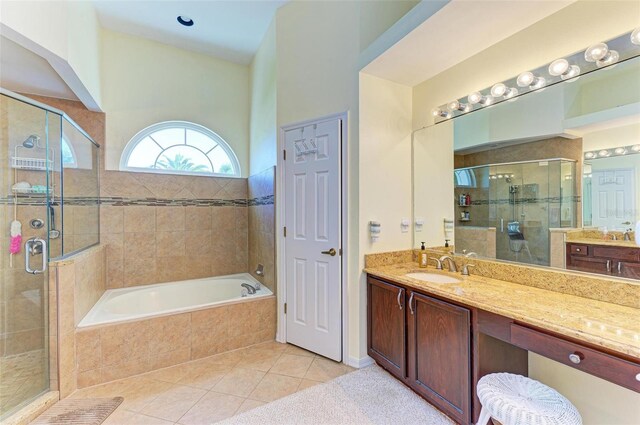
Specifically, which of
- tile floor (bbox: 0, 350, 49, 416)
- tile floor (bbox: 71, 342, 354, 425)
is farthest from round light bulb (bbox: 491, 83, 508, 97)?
tile floor (bbox: 0, 350, 49, 416)

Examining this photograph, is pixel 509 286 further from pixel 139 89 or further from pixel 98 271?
pixel 139 89

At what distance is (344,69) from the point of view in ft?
7.88

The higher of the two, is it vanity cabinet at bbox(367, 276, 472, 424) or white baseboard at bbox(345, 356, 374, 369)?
vanity cabinet at bbox(367, 276, 472, 424)

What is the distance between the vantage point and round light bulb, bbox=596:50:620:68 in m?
1.44

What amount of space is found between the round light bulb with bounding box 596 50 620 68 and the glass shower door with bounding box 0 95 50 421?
3794 millimetres

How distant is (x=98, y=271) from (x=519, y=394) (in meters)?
3.60

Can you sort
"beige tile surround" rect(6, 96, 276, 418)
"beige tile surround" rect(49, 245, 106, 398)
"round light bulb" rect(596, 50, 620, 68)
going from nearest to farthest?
"round light bulb" rect(596, 50, 620, 68)
"beige tile surround" rect(49, 245, 106, 398)
"beige tile surround" rect(6, 96, 276, 418)

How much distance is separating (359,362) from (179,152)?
3.35m

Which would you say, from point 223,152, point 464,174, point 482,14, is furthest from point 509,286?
point 223,152

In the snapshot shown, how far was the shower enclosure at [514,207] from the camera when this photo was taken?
5.56ft

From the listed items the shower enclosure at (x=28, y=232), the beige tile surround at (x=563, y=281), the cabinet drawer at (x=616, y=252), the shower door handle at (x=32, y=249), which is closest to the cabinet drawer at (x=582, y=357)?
the beige tile surround at (x=563, y=281)

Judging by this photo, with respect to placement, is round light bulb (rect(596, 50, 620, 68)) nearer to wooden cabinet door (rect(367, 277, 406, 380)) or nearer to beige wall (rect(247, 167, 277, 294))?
wooden cabinet door (rect(367, 277, 406, 380))

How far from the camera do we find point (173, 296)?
11.0ft

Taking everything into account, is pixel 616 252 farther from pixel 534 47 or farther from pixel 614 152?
pixel 534 47
